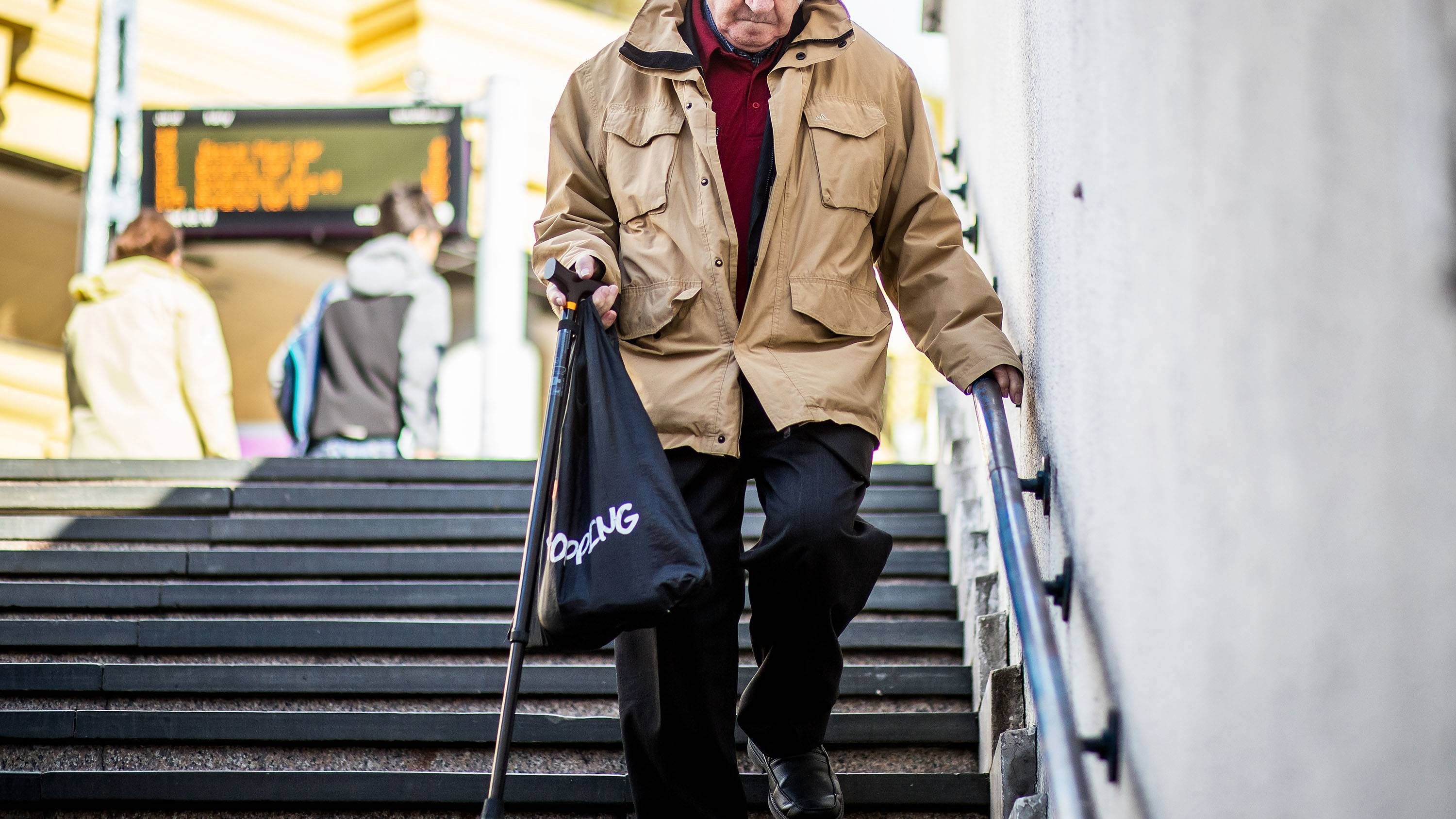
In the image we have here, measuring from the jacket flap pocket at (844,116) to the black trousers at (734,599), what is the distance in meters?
0.58

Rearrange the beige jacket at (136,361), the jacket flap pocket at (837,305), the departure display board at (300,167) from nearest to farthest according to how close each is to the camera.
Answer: the jacket flap pocket at (837,305), the beige jacket at (136,361), the departure display board at (300,167)

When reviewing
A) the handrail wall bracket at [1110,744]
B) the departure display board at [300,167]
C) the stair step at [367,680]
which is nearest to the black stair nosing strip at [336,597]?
the stair step at [367,680]

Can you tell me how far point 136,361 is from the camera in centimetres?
583

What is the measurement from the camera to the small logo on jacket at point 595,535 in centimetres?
260

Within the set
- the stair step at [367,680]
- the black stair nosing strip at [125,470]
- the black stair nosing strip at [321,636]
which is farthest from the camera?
the black stair nosing strip at [125,470]

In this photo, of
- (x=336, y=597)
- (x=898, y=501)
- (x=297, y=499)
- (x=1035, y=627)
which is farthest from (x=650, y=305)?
(x=297, y=499)

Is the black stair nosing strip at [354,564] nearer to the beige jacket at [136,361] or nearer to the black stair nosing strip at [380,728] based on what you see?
the black stair nosing strip at [380,728]

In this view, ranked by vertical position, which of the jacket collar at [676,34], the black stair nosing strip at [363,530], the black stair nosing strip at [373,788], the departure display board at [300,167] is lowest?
the black stair nosing strip at [373,788]

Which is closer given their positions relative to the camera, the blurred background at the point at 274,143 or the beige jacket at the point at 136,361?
the beige jacket at the point at 136,361

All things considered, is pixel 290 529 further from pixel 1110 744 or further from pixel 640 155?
pixel 1110 744

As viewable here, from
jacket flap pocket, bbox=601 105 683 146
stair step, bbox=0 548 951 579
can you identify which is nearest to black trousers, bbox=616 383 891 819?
jacket flap pocket, bbox=601 105 683 146

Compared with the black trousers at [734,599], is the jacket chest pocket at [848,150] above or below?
above

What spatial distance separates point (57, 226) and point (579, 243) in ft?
36.5

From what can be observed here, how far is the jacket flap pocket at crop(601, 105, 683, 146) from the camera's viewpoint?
2.96 meters
